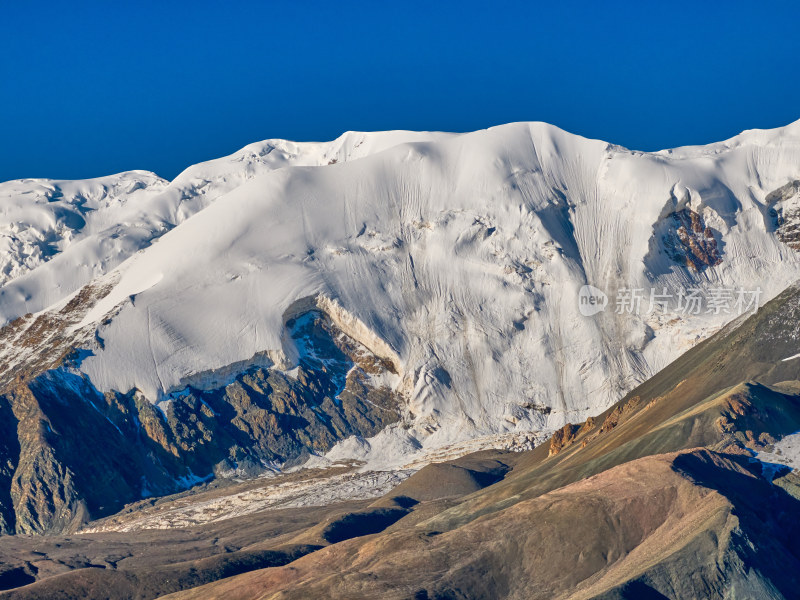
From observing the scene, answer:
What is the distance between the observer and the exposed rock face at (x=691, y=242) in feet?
577

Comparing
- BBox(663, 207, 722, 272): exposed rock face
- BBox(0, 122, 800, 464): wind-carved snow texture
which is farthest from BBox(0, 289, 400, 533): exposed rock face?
BBox(663, 207, 722, 272): exposed rock face

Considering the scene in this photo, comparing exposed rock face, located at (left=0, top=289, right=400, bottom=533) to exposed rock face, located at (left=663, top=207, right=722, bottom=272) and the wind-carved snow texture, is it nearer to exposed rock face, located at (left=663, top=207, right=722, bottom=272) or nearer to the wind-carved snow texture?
the wind-carved snow texture

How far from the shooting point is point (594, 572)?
7481 cm

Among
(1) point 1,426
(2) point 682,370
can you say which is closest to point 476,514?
(2) point 682,370

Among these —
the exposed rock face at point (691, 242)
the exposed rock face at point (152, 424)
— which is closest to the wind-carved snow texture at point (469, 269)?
the exposed rock face at point (691, 242)

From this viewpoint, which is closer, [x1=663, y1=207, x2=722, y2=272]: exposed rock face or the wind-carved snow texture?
the wind-carved snow texture

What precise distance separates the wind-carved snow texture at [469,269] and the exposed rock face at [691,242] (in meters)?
0.22

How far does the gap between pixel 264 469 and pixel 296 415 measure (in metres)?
8.98

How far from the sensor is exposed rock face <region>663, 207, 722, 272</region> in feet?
577

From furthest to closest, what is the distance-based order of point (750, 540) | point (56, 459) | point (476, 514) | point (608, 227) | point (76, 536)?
1. point (608, 227)
2. point (56, 459)
3. point (76, 536)
4. point (476, 514)
5. point (750, 540)

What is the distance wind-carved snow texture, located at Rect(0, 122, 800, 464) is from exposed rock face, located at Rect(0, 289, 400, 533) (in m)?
2.53

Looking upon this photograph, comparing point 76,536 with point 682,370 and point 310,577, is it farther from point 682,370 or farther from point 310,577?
point 682,370

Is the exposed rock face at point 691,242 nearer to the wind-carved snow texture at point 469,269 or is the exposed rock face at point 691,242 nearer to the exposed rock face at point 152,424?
the wind-carved snow texture at point 469,269

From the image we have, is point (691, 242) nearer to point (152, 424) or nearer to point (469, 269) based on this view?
point (469, 269)
